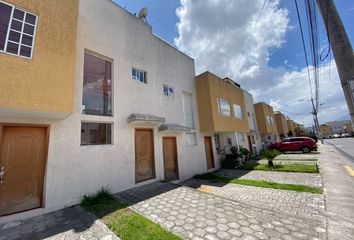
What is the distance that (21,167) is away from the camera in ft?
16.4

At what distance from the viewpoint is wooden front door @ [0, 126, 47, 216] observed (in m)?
4.73

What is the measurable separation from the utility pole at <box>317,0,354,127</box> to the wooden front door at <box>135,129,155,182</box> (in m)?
7.37

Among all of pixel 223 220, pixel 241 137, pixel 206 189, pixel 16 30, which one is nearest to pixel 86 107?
pixel 16 30

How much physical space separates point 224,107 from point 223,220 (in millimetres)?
10905

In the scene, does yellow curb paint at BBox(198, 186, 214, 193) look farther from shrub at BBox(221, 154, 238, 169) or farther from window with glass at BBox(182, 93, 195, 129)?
shrub at BBox(221, 154, 238, 169)

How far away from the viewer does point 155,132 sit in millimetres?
9047

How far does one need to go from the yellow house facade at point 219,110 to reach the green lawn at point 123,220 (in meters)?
8.21

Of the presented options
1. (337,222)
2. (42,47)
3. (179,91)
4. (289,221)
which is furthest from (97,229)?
(179,91)

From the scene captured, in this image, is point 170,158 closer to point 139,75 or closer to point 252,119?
point 139,75

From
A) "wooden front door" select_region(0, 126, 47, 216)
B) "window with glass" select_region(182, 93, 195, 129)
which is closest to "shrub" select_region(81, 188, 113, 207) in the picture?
"wooden front door" select_region(0, 126, 47, 216)

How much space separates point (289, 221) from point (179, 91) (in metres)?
9.06

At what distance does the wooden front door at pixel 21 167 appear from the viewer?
15.5 ft

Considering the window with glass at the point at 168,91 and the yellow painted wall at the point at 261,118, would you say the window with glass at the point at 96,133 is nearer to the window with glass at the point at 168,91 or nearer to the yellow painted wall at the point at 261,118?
the window with glass at the point at 168,91

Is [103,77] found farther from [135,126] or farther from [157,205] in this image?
[157,205]
